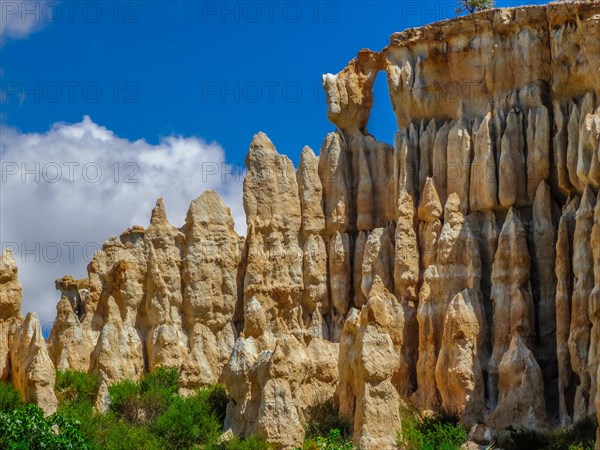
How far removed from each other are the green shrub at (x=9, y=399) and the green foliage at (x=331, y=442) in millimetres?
7845

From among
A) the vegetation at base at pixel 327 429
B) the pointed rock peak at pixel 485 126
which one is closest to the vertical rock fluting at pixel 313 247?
the vegetation at base at pixel 327 429

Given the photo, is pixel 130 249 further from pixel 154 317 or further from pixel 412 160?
pixel 412 160

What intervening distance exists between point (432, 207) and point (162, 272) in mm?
8470

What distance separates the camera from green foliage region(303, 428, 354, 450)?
36062mm

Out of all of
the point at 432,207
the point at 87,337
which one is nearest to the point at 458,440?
the point at 432,207

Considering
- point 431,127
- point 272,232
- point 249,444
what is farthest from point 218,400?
point 431,127

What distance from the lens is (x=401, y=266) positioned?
42.6 meters

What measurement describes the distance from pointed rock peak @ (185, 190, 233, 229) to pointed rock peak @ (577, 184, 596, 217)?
12.1m

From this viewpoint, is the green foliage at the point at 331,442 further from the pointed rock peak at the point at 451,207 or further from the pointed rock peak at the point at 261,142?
the pointed rock peak at the point at 261,142

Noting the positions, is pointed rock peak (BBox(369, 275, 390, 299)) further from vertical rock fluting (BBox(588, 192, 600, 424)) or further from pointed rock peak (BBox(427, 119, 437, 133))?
pointed rock peak (BBox(427, 119, 437, 133))

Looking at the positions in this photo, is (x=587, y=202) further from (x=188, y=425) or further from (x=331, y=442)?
(x=188, y=425)

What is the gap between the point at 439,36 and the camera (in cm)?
4362

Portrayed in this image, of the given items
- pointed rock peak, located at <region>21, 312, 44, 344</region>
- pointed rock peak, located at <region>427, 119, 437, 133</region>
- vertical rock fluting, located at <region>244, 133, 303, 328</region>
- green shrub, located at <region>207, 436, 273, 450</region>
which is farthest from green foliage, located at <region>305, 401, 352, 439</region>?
pointed rock peak, located at <region>427, 119, 437, 133</region>

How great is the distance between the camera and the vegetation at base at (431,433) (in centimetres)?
3662
